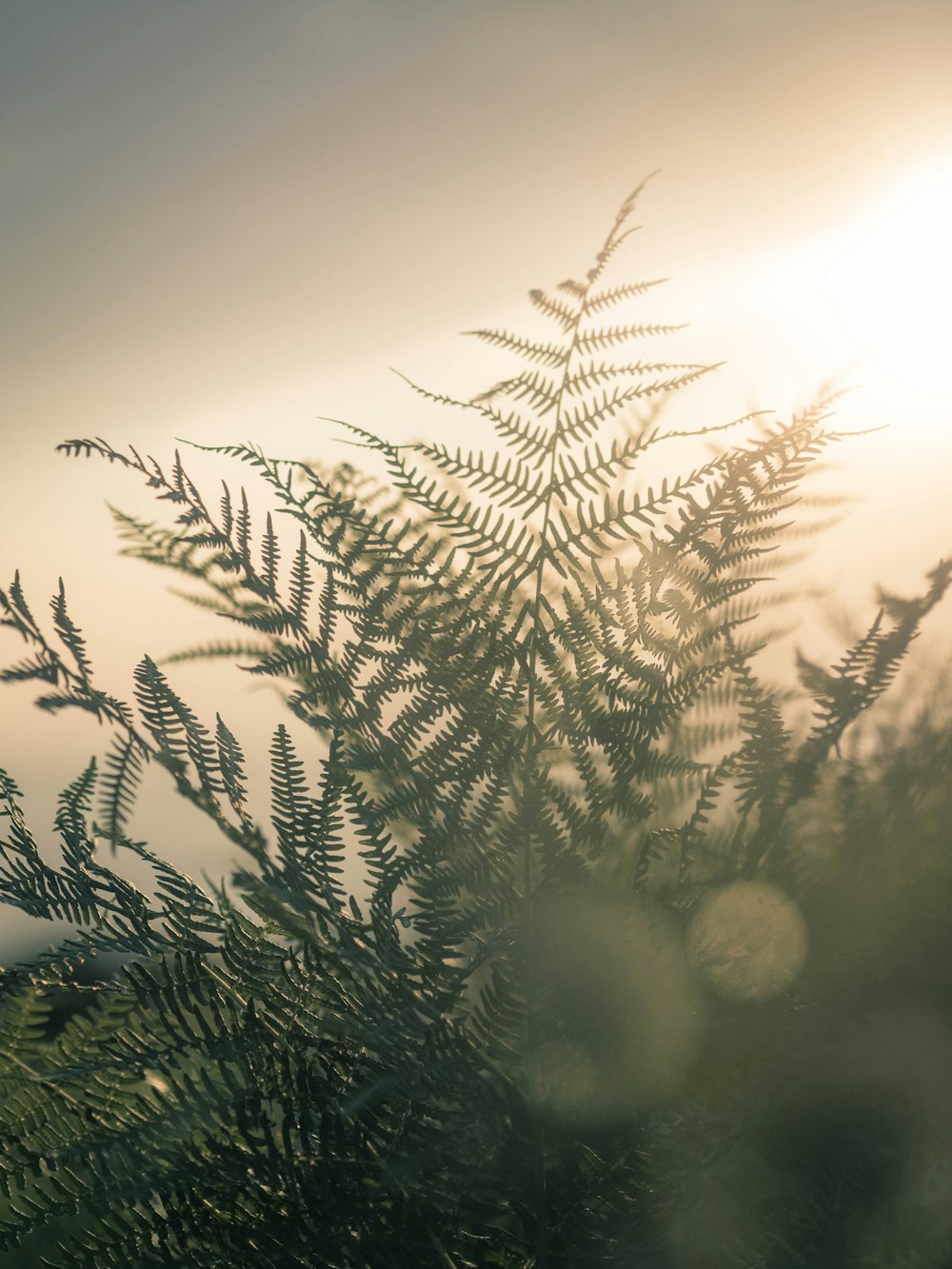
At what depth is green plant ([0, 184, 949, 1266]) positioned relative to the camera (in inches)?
17.2

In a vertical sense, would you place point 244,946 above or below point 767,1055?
above

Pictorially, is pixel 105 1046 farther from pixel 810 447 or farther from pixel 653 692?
pixel 810 447

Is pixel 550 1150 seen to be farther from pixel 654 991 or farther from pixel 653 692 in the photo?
pixel 653 692

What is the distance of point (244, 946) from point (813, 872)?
0.90ft

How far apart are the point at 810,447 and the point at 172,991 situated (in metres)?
0.38

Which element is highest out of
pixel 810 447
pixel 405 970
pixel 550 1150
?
pixel 810 447

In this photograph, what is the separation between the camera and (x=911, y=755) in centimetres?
55

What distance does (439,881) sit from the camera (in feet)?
1.47

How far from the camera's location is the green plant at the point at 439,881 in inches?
17.2

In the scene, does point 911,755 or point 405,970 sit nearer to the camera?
point 405,970

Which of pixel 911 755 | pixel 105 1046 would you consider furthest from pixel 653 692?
pixel 105 1046

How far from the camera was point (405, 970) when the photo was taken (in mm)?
444

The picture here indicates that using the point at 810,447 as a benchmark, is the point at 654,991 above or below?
below

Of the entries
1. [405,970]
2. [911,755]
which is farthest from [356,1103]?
[911,755]
